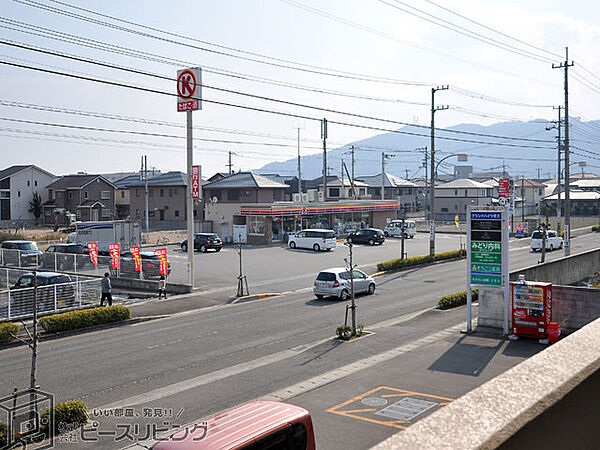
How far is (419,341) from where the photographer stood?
19641mm

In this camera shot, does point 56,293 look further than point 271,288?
No

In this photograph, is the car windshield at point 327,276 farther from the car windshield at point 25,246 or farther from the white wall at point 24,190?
the white wall at point 24,190

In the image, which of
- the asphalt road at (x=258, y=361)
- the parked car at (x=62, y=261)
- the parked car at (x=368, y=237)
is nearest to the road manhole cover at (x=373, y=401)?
the asphalt road at (x=258, y=361)

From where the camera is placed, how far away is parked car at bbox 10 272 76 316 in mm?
23844

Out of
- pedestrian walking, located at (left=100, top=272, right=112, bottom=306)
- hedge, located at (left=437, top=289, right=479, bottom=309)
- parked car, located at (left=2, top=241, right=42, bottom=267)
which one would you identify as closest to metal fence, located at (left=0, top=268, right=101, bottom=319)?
pedestrian walking, located at (left=100, top=272, right=112, bottom=306)

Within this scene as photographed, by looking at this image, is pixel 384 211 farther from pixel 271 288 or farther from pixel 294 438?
pixel 294 438

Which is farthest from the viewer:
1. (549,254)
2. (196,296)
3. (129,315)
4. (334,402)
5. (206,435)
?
(549,254)

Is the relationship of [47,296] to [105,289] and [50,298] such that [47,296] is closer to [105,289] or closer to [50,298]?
[50,298]

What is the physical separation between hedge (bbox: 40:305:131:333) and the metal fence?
2068mm

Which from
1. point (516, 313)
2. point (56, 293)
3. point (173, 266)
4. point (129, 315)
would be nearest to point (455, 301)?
point (516, 313)

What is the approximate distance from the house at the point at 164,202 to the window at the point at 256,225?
18.4 meters

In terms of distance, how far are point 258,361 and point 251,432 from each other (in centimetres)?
1012

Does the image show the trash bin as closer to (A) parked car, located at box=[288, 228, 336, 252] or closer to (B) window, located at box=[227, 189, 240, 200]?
(A) parked car, located at box=[288, 228, 336, 252]

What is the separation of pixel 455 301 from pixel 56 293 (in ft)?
55.5
